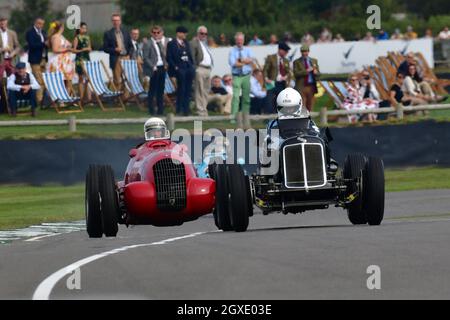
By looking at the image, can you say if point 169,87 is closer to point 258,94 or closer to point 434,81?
point 258,94

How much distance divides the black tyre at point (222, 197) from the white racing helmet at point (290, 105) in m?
1.25

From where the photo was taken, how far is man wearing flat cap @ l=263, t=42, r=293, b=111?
105 ft

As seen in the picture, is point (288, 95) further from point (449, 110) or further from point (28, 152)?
point (449, 110)

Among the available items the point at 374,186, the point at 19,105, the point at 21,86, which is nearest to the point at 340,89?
the point at 19,105

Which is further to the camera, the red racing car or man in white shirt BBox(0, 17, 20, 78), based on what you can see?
man in white shirt BBox(0, 17, 20, 78)

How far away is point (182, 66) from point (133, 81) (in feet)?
8.74

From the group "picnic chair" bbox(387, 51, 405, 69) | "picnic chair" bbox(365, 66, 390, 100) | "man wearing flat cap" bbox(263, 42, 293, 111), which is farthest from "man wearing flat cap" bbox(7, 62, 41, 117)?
"picnic chair" bbox(387, 51, 405, 69)

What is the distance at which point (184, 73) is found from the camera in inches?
1262

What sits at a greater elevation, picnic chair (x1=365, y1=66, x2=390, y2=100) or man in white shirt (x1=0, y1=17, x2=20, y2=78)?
man in white shirt (x1=0, y1=17, x2=20, y2=78)

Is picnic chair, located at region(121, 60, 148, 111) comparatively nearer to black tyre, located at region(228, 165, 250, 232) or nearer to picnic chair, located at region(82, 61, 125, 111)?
picnic chair, located at region(82, 61, 125, 111)

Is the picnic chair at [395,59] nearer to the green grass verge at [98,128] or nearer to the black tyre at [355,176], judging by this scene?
the green grass verge at [98,128]

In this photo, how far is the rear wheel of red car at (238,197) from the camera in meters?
16.5

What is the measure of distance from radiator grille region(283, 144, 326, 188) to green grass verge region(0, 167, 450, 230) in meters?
5.58

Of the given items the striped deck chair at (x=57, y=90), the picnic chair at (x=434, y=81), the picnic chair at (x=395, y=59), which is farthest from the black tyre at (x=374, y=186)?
the picnic chair at (x=395, y=59)
